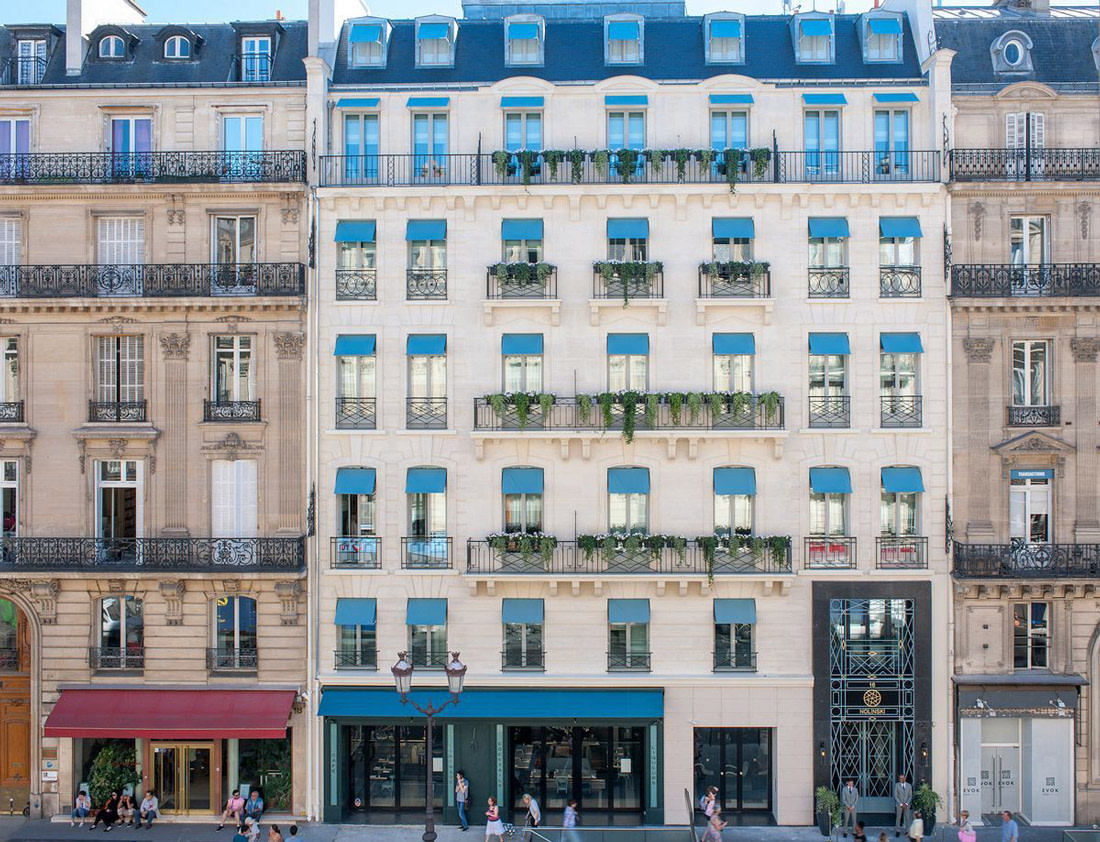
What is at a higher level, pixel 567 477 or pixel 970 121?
pixel 970 121

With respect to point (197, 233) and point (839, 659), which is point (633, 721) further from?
point (197, 233)

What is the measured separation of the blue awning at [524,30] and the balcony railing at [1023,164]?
12501mm

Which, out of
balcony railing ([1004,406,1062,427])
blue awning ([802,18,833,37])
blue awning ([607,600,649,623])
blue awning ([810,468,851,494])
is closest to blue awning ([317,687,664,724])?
blue awning ([607,600,649,623])

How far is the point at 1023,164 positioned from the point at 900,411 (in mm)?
7829

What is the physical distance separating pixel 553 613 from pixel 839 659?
26.3 ft

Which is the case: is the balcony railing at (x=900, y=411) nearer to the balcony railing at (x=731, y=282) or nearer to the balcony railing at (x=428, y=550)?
the balcony railing at (x=731, y=282)

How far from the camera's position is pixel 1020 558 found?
92.9 feet

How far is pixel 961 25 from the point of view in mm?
31219

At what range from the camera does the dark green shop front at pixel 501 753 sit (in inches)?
1115

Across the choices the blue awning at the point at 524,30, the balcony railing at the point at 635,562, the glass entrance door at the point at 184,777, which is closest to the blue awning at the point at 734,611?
the balcony railing at the point at 635,562

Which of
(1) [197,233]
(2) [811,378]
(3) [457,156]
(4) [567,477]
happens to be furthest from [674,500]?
(1) [197,233]

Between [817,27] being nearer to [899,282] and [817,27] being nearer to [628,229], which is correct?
[899,282]

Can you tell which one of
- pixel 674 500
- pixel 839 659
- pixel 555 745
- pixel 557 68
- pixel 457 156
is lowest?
pixel 555 745

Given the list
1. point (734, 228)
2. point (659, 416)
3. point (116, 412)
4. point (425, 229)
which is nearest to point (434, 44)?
point (425, 229)
